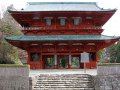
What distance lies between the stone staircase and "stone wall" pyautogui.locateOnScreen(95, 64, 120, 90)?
866mm

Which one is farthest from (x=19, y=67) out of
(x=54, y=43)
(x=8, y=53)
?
(x=8, y=53)

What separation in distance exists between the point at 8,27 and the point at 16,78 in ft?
95.8

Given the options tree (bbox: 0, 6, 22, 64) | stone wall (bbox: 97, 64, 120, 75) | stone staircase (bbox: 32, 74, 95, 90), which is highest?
tree (bbox: 0, 6, 22, 64)

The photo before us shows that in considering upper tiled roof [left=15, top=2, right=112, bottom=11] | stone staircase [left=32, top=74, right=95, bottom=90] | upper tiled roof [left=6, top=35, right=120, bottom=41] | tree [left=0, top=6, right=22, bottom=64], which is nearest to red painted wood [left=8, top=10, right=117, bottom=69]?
upper tiled roof [left=6, top=35, right=120, bottom=41]

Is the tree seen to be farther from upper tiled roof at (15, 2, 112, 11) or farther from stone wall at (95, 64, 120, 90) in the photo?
stone wall at (95, 64, 120, 90)

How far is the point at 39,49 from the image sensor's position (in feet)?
130

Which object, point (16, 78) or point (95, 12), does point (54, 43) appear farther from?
point (16, 78)

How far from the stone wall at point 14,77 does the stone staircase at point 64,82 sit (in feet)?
3.78

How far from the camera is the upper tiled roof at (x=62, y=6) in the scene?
41.8 meters

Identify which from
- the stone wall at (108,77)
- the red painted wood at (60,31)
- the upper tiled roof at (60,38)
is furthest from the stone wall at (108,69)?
the red painted wood at (60,31)

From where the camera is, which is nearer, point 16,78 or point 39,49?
point 16,78

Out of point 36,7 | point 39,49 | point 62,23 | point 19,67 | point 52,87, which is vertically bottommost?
point 52,87

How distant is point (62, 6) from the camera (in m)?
43.9

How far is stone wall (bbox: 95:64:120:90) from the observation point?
26.9 m
